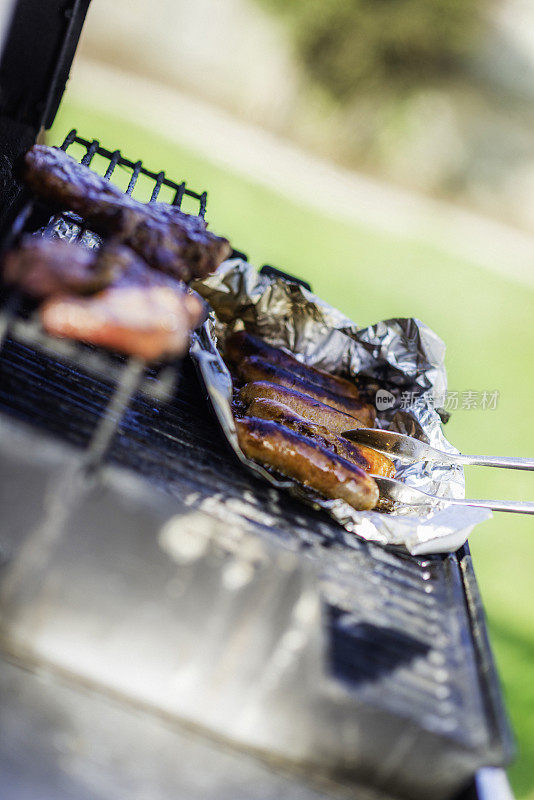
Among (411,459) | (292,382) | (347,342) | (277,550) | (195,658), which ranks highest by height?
(347,342)

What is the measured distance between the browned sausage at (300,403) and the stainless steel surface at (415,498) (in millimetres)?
538

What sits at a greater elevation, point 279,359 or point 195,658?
point 279,359

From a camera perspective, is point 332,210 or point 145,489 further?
point 332,210

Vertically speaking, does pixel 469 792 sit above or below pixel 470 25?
below

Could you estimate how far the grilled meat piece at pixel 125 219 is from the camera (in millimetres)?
2193

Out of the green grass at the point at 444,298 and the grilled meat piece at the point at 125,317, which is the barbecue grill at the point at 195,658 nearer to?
the grilled meat piece at the point at 125,317

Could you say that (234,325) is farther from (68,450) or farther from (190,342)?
(68,450)

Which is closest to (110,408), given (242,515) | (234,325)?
(242,515)

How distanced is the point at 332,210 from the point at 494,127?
324cm

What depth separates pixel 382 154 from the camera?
6809 millimetres

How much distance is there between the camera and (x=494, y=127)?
5637 millimetres

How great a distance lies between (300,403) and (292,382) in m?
0.25

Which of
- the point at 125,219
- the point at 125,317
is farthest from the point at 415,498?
the point at 125,219

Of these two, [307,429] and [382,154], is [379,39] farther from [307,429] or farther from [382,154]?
[307,429]
